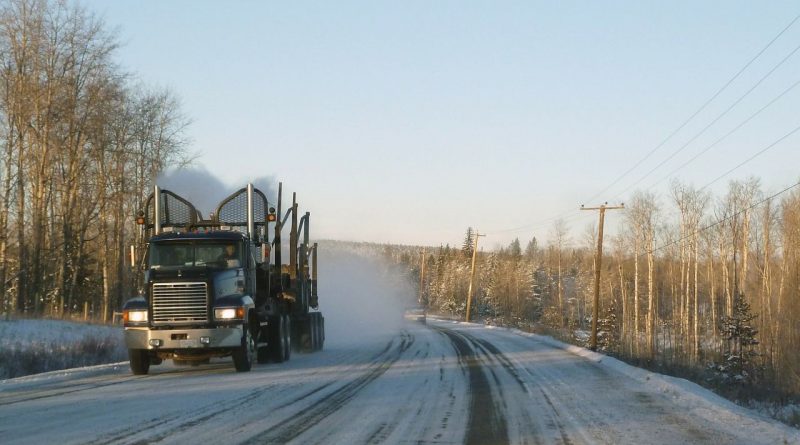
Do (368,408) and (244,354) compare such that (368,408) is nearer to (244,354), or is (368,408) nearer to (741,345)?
(244,354)

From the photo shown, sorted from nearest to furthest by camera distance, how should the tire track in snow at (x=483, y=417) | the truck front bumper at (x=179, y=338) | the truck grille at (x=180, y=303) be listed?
the tire track in snow at (x=483, y=417) < the truck front bumper at (x=179, y=338) < the truck grille at (x=180, y=303)

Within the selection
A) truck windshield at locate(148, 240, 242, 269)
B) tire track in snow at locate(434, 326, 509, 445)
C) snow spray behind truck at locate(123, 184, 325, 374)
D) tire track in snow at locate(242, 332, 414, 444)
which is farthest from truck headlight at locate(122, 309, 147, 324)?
tire track in snow at locate(434, 326, 509, 445)

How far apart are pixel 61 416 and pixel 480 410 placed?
5987 millimetres

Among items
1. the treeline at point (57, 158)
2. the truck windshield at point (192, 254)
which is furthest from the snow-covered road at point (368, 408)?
the treeline at point (57, 158)

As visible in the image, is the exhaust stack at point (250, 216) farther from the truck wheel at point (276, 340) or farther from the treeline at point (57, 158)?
the treeline at point (57, 158)

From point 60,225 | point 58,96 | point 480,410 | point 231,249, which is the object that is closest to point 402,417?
point 480,410

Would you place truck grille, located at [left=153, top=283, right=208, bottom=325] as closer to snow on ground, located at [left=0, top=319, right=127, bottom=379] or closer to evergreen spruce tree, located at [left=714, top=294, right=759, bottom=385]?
snow on ground, located at [left=0, top=319, right=127, bottom=379]

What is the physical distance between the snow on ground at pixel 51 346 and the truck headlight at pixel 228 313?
19.1 ft

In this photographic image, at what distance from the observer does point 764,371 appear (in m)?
39.2

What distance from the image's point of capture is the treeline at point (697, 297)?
4256 centimetres

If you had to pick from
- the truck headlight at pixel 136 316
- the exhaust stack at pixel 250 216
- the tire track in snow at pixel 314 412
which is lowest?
the tire track in snow at pixel 314 412

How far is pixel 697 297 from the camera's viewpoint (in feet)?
235

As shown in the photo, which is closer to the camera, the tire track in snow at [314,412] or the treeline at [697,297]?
the tire track in snow at [314,412]

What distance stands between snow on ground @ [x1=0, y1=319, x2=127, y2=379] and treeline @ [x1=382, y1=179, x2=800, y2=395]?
732 inches
